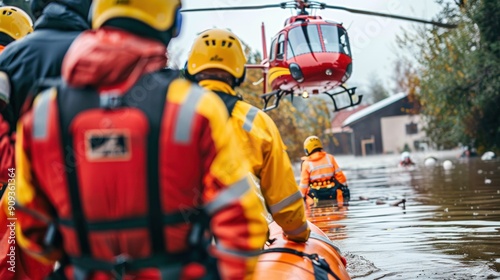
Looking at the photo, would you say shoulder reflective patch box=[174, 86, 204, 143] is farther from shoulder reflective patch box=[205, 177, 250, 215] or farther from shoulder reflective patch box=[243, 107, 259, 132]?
shoulder reflective patch box=[243, 107, 259, 132]

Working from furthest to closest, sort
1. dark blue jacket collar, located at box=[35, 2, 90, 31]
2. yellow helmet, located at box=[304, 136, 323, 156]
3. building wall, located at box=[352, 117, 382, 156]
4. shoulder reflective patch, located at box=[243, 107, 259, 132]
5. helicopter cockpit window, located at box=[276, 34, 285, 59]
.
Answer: building wall, located at box=[352, 117, 382, 156]
helicopter cockpit window, located at box=[276, 34, 285, 59]
yellow helmet, located at box=[304, 136, 323, 156]
shoulder reflective patch, located at box=[243, 107, 259, 132]
dark blue jacket collar, located at box=[35, 2, 90, 31]

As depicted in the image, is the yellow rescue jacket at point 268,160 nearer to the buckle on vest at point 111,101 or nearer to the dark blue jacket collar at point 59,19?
the dark blue jacket collar at point 59,19

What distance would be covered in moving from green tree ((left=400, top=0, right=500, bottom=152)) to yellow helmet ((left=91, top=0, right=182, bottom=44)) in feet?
78.1

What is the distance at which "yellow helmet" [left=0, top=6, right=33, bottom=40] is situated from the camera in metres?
4.46

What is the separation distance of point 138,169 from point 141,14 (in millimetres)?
587

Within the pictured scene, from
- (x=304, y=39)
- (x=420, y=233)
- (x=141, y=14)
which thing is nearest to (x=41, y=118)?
(x=141, y=14)

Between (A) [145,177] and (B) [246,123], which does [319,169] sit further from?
(A) [145,177]

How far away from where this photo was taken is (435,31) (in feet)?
117

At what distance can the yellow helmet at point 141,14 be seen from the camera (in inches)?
95.4

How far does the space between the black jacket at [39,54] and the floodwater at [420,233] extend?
15.5 feet

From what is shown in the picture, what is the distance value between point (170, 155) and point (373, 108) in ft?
244

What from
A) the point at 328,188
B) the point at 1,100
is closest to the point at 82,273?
the point at 1,100

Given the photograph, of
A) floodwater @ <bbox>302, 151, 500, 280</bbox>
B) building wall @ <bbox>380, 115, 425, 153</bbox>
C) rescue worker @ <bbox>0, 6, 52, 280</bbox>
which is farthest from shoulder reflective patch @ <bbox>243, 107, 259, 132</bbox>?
building wall @ <bbox>380, 115, 425, 153</bbox>

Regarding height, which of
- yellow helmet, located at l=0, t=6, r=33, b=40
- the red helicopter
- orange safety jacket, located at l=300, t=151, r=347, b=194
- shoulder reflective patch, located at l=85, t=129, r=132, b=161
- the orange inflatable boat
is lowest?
the orange inflatable boat
